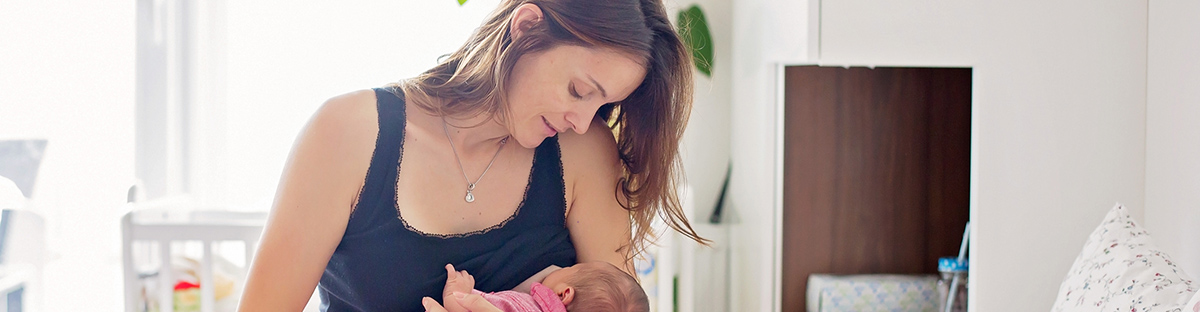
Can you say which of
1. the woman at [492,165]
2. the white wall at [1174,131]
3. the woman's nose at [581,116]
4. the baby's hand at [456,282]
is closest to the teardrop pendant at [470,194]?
the woman at [492,165]

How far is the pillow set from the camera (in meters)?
1.00

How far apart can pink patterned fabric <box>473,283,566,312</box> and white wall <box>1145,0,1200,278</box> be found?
1.01m

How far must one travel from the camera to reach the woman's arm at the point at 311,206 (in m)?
1.02

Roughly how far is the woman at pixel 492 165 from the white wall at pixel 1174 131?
0.82 meters

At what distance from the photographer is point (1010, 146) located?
1.41 metres

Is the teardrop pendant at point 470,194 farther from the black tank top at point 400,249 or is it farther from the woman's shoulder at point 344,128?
the woman's shoulder at point 344,128

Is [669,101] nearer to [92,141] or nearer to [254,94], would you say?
[254,94]

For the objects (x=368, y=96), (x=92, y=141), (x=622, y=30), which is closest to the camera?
(x=622, y=30)

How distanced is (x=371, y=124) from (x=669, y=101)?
42 cm

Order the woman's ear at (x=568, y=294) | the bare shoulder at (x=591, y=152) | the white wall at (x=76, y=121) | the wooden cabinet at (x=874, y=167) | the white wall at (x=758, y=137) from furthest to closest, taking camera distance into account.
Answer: the white wall at (x=76, y=121) → the wooden cabinet at (x=874, y=167) → the white wall at (x=758, y=137) → the bare shoulder at (x=591, y=152) → the woman's ear at (x=568, y=294)

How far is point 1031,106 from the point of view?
55.1 inches

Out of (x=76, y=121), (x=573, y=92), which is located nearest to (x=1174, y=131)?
(x=573, y=92)

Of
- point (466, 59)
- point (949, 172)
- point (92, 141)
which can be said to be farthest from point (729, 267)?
point (92, 141)

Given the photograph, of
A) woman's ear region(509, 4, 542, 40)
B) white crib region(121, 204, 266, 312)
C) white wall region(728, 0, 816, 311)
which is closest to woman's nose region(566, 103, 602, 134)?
woman's ear region(509, 4, 542, 40)
